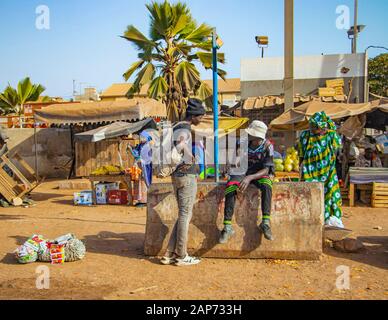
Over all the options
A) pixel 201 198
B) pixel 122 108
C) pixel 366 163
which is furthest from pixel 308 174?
pixel 122 108

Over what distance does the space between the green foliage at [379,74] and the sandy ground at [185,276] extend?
24.1 m

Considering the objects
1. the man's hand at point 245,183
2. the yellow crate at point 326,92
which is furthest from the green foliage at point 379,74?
the man's hand at point 245,183

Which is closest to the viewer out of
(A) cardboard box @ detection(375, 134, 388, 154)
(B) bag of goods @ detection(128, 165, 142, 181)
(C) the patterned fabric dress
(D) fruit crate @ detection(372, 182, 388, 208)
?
(C) the patterned fabric dress

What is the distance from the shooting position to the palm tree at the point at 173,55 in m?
16.4

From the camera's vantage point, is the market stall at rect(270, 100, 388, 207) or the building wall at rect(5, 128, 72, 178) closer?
the market stall at rect(270, 100, 388, 207)

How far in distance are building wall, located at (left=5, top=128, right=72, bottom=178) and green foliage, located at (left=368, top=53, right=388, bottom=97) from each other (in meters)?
21.1

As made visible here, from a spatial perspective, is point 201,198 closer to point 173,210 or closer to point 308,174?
point 173,210

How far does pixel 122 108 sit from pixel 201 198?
10680mm

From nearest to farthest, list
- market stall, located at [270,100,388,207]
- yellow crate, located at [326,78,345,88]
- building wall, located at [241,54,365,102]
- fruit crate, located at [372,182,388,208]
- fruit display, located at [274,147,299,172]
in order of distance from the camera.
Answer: fruit crate, located at [372,182,388,208] < market stall, located at [270,100,388,207] < fruit display, located at [274,147,299,172] < yellow crate, located at [326,78,345,88] < building wall, located at [241,54,365,102]

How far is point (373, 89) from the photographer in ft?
95.1

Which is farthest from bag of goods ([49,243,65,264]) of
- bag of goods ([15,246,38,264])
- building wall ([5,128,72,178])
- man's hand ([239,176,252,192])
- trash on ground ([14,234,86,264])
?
building wall ([5,128,72,178])

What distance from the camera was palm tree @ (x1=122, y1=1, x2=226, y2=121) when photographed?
53.8 feet

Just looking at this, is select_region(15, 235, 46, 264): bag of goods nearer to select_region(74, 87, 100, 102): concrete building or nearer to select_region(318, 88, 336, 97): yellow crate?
select_region(318, 88, 336, 97): yellow crate

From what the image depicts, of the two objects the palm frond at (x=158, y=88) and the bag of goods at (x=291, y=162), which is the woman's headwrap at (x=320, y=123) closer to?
the bag of goods at (x=291, y=162)
